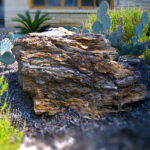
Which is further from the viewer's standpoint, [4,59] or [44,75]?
[4,59]

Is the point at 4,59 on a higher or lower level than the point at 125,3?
lower

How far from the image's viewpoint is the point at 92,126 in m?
1.35

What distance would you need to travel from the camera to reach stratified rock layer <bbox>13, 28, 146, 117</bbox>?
3514 mm

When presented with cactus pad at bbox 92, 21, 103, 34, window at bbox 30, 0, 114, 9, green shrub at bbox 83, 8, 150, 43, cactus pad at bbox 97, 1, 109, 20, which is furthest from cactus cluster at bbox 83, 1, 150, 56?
window at bbox 30, 0, 114, 9

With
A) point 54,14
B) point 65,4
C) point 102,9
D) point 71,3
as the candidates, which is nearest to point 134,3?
point 71,3

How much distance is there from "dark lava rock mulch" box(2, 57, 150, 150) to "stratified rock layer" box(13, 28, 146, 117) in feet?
0.43

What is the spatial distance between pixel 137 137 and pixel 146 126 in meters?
0.10

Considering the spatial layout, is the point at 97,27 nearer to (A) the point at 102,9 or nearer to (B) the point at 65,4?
(A) the point at 102,9

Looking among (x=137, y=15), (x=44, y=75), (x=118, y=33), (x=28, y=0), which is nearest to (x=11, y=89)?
(x=44, y=75)

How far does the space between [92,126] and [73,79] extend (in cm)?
224

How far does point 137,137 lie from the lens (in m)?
1.00

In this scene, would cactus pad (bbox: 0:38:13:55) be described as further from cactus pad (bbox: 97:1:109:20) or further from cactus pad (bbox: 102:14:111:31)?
cactus pad (bbox: 97:1:109:20)

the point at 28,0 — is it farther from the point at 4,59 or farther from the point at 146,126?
the point at 146,126

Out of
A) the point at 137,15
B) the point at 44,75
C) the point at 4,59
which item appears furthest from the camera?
the point at 137,15
